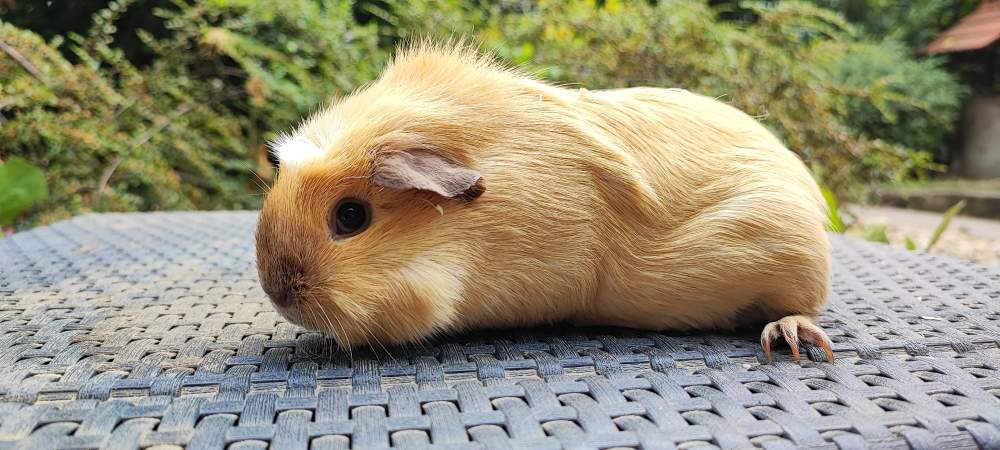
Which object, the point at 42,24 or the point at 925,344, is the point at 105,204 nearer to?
the point at 42,24

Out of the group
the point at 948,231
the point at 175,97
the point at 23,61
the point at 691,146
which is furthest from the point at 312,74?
the point at 948,231

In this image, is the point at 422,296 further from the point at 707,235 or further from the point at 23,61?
the point at 23,61

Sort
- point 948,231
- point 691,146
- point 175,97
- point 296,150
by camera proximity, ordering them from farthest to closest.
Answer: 1. point 948,231
2. point 175,97
3. point 691,146
4. point 296,150

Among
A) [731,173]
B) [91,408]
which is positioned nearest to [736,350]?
[731,173]

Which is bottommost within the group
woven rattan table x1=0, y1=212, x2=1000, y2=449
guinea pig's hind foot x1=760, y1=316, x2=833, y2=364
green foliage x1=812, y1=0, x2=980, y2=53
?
woven rattan table x1=0, y1=212, x2=1000, y2=449

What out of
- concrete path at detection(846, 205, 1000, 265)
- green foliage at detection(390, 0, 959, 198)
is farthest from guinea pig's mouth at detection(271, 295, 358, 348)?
concrete path at detection(846, 205, 1000, 265)

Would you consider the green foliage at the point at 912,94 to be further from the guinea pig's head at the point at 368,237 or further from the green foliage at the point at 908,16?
the guinea pig's head at the point at 368,237

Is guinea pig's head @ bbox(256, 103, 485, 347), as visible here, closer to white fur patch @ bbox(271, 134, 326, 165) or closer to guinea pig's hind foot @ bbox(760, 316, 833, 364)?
white fur patch @ bbox(271, 134, 326, 165)
